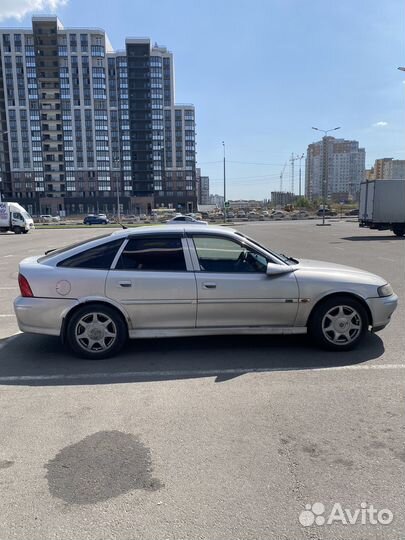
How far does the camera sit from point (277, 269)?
15.4ft

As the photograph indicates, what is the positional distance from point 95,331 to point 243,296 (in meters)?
1.73

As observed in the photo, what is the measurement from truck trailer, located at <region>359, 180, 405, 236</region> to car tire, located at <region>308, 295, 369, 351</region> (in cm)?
2170

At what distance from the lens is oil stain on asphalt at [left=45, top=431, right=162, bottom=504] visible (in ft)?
8.24

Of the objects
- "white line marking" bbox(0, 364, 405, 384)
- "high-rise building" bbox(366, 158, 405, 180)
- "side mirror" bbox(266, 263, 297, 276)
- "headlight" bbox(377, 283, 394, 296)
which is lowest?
"white line marking" bbox(0, 364, 405, 384)

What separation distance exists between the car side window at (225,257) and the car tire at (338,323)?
33.5 inches

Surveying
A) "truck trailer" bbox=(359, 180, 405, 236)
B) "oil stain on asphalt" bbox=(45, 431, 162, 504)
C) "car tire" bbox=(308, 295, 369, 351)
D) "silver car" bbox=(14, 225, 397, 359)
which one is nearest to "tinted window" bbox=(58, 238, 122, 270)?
"silver car" bbox=(14, 225, 397, 359)

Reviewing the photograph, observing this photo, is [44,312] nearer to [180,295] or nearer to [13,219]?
[180,295]

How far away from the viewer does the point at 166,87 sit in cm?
10938

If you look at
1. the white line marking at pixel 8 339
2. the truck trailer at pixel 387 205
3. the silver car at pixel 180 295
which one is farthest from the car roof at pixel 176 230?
the truck trailer at pixel 387 205

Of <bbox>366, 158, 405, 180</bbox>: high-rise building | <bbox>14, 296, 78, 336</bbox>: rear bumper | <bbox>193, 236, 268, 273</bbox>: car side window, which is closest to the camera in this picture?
<bbox>14, 296, 78, 336</bbox>: rear bumper

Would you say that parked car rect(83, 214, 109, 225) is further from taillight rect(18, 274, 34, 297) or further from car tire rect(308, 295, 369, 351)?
car tire rect(308, 295, 369, 351)

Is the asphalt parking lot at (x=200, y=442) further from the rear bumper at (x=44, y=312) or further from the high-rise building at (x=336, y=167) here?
the high-rise building at (x=336, y=167)

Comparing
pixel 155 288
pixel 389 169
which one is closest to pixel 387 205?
pixel 155 288

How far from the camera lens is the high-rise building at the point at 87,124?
10031 cm
